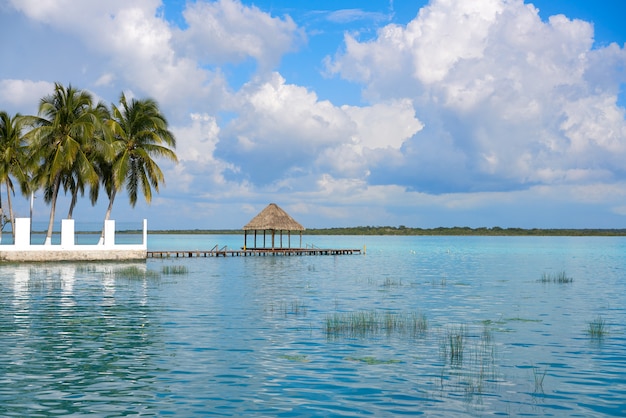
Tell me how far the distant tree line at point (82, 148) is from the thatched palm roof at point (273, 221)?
1601 centimetres

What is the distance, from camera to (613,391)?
39.0 ft

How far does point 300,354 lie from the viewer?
14977 mm

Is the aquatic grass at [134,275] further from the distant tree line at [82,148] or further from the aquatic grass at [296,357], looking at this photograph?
the aquatic grass at [296,357]

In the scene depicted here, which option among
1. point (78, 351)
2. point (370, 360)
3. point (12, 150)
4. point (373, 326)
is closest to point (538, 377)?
point (370, 360)

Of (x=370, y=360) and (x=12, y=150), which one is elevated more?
(x=12, y=150)

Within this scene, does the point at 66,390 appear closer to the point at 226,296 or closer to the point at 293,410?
the point at 293,410

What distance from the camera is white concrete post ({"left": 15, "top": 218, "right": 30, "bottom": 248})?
44.2m

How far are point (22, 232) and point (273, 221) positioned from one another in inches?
1015

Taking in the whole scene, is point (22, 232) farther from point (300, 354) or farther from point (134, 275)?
point (300, 354)

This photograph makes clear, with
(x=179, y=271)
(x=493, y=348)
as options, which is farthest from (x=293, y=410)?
(x=179, y=271)

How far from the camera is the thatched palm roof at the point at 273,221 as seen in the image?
64.9m

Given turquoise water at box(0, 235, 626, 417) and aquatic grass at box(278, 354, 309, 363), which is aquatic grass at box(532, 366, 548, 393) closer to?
turquoise water at box(0, 235, 626, 417)

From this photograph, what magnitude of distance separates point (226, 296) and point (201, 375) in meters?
15.3

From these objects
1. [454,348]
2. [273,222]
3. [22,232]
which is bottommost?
[454,348]
